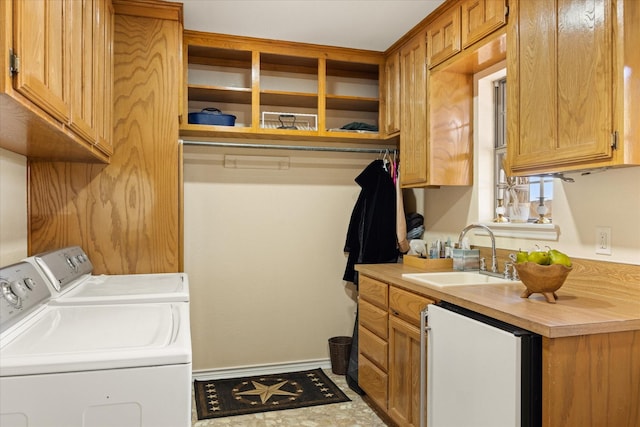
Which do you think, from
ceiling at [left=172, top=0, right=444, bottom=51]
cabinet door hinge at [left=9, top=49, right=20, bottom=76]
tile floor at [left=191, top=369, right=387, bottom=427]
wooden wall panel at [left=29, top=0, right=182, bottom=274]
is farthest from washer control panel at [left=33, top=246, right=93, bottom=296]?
ceiling at [left=172, top=0, right=444, bottom=51]

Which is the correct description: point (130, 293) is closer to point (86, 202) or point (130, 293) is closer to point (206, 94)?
point (86, 202)

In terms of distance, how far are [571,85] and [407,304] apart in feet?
4.10

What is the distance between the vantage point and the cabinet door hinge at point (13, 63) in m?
1.10

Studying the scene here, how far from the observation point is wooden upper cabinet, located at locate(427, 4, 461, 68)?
104 inches

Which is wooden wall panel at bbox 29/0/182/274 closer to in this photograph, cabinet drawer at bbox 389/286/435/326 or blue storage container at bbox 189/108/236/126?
blue storage container at bbox 189/108/236/126

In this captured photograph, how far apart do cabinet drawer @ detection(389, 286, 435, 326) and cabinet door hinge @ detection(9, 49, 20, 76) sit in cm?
181

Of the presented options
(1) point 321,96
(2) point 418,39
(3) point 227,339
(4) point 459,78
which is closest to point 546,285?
(4) point 459,78

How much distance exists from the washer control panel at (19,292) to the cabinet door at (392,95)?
2426 mm

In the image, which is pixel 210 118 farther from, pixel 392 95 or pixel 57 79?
pixel 57 79

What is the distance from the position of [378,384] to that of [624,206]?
1.60 meters

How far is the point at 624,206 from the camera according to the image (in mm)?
1941

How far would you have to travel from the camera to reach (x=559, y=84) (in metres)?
1.91

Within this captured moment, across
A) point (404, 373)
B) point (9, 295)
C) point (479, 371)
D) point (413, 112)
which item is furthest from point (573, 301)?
point (9, 295)

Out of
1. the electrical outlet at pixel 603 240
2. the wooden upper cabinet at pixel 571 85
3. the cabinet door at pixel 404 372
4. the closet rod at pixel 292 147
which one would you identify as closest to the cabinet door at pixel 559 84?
the wooden upper cabinet at pixel 571 85
